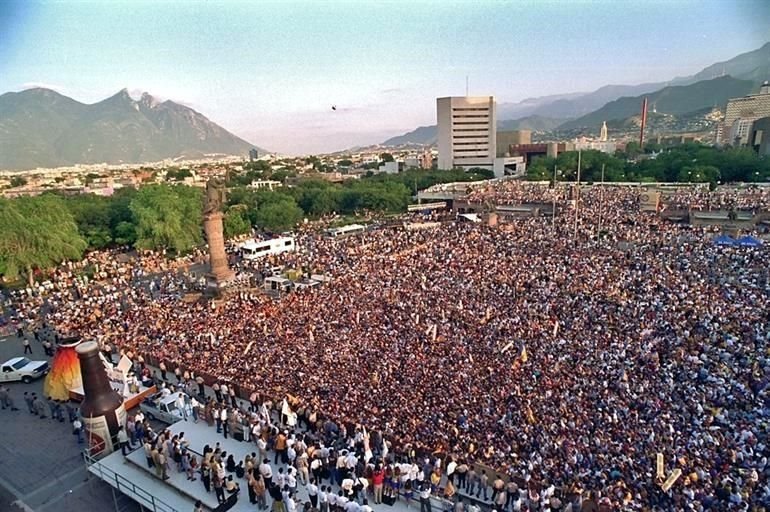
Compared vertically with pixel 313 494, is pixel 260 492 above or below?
above

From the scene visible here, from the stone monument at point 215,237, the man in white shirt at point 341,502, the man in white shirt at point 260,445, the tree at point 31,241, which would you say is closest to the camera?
the man in white shirt at point 341,502

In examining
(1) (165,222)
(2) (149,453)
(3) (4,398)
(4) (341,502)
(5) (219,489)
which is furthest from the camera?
(1) (165,222)

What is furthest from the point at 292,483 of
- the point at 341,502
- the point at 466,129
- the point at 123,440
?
the point at 466,129

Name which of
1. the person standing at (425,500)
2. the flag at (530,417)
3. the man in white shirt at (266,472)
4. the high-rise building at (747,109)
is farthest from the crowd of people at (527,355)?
the high-rise building at (747,109)

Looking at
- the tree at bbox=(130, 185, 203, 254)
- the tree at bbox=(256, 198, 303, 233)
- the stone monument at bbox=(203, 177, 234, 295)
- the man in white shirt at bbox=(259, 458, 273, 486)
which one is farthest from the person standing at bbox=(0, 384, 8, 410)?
the tree at bbox=(256, 198, 303, 233)

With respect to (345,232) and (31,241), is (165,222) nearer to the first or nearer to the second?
(31,241)

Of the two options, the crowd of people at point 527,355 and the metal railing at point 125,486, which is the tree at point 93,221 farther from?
the metal railing at point 125,486
